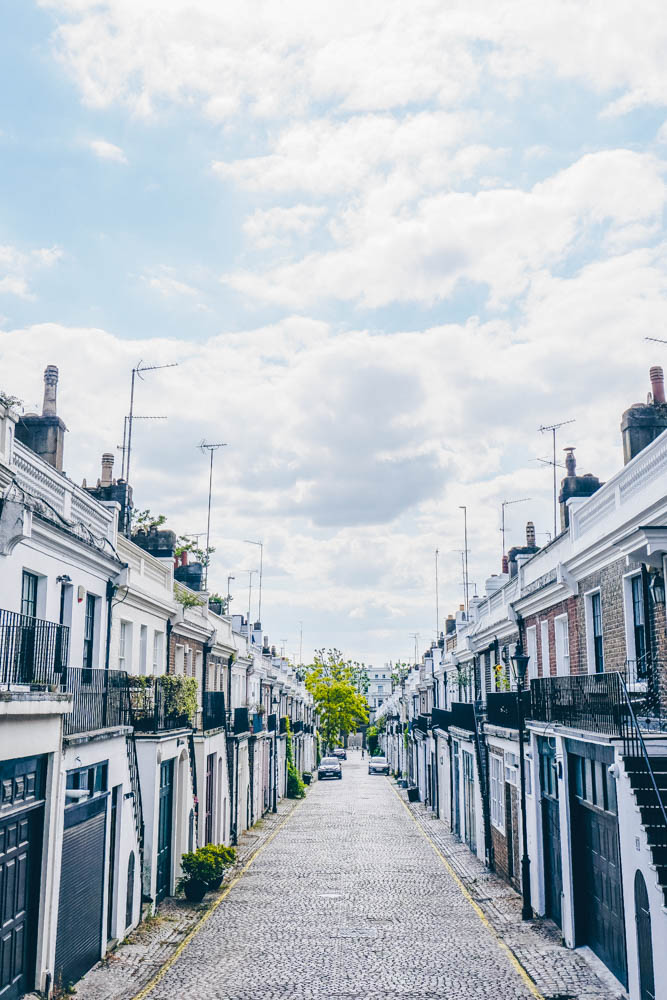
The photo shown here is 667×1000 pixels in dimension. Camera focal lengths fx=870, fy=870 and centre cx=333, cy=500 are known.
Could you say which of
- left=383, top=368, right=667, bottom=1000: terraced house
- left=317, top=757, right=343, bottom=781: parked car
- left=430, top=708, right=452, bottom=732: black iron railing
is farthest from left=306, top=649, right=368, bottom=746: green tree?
left=383, top=368, right=667, bottom=1000: terraced house

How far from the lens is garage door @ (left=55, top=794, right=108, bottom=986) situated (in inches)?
534

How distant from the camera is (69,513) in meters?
16.2

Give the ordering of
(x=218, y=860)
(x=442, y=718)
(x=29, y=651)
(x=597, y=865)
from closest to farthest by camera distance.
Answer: (x=29, y=651) → (x=597, y=865) → (x=218, y=860) → (x=442, y=718)

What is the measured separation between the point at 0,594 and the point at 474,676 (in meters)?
24.1

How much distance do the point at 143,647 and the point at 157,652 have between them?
5.55 ft

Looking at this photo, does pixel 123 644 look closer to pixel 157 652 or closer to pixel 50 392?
pixel 157 652

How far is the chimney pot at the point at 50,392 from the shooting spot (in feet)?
57.6

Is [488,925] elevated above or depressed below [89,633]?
below

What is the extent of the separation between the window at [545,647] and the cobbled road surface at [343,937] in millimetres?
5982

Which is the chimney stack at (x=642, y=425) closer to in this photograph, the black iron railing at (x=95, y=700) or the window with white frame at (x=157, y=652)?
the black iron railing at (x=95, y=700)

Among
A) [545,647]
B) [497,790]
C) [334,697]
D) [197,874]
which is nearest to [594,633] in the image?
[545,647]

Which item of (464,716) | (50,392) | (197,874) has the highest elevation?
(50,392)

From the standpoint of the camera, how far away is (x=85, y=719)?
1514 centimetres

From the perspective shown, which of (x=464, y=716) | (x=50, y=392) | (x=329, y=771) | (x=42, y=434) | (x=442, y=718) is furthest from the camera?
(x=329, y=771)
